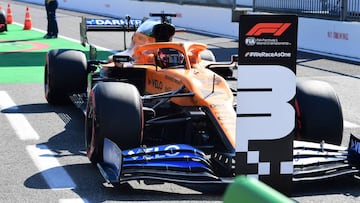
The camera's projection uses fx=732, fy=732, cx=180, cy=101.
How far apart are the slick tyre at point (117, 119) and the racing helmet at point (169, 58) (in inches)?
60.4

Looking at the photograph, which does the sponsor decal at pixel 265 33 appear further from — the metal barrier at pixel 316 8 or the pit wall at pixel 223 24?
the metal barrier at pixel 316 8

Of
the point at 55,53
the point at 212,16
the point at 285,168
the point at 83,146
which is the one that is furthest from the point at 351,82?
the point at 212,16

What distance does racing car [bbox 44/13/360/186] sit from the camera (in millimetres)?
5887

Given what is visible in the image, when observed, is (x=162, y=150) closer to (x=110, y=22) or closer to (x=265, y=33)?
(x=265, y=33)

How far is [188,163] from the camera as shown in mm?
5859

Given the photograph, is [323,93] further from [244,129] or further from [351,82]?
[351,82]

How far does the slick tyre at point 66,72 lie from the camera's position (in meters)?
9.34

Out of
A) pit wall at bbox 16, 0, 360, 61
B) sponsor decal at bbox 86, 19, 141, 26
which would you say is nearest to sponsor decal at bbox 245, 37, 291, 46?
sponsor decal at bbox 86, 19, 141, 26

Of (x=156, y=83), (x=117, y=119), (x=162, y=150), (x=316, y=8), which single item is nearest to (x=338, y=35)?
(x=316, y=8)

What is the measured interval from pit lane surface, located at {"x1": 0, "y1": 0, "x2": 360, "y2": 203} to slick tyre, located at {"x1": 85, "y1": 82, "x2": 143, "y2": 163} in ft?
1.14

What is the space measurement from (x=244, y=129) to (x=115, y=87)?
4.90ft

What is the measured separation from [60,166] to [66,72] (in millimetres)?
2718

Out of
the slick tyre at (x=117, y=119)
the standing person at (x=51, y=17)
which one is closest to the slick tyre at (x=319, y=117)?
the slick tyre at (x=117, y=119)

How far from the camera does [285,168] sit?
225 inches
